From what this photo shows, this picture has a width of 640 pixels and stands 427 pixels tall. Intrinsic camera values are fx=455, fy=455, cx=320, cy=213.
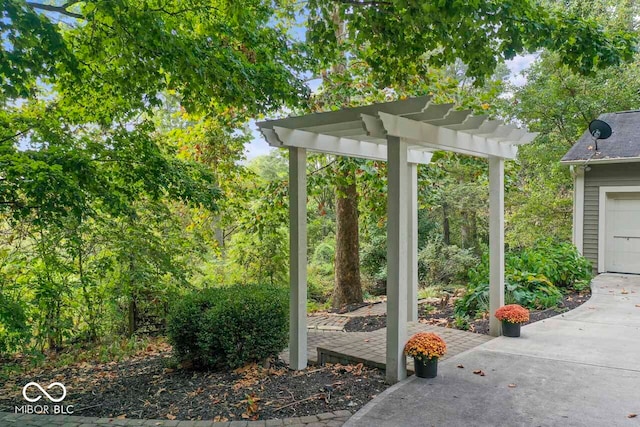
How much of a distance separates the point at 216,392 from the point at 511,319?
3.27 metres

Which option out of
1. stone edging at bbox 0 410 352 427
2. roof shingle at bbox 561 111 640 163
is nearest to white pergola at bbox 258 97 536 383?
stone edging at bbox 0 410 352 427

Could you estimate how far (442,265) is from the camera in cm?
1262

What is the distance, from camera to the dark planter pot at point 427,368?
3.84m

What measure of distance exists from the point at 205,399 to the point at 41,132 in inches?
115

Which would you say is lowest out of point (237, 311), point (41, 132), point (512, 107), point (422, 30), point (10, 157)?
point (237, 311)

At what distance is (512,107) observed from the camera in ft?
43.9

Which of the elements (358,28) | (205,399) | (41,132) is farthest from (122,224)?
(358,28)

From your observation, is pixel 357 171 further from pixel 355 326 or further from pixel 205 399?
pixel 205 399

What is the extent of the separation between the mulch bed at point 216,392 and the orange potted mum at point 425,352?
0.35 meters

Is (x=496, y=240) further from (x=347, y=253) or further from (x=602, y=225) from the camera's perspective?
(x=602, y=225)

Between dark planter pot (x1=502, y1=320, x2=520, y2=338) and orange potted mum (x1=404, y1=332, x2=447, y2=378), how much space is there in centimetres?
165

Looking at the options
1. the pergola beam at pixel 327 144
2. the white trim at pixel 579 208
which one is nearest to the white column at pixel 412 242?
the pergola beam at pixel 327 144

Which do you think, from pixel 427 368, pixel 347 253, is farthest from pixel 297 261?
pixel 347 253

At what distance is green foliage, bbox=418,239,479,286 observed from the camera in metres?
12.6
